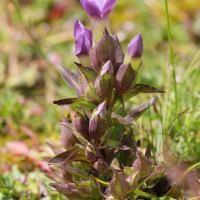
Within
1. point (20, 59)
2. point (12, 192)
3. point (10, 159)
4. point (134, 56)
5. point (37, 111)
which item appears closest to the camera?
point (134, 56)

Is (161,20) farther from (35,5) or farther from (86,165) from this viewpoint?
(86,165)

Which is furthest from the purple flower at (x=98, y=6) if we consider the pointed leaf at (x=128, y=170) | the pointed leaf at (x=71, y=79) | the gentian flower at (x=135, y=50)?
the pointed leaf at (x=128, y=170)

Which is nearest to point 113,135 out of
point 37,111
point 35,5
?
point 37,111

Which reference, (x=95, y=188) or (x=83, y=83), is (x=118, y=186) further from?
(x=83, y=83)

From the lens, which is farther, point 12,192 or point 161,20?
point 161,20

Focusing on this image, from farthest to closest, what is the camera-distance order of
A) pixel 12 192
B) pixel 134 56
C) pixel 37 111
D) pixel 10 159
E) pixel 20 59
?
1. pixel 20 59
2. pixel 37 111
3. pixel 10 159
4. pixel 12 192
5. pixel 134 56

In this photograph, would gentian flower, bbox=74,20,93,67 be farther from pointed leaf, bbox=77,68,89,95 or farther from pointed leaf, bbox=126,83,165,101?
pointed leaf, bbox=126,83,165,101

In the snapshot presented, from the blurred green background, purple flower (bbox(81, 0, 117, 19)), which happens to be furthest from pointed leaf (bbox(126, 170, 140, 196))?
purple flower (bbox(81, 0, 117, 19))
